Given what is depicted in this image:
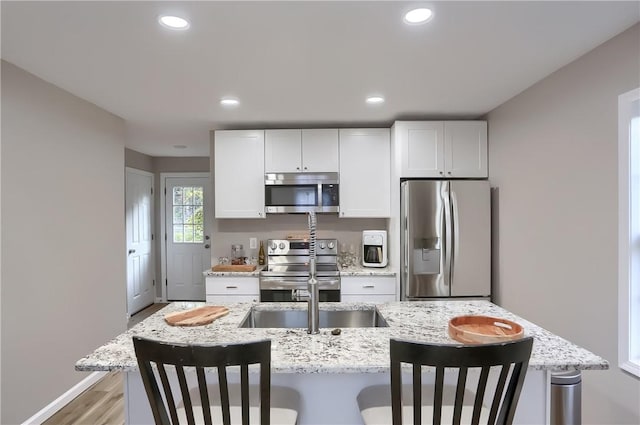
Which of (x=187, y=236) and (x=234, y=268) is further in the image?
(x=187, y=236)

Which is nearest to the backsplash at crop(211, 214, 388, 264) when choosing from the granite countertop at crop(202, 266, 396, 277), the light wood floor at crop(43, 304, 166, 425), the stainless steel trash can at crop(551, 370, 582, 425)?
the granite countertop at crop(202, 266, 396, 277)

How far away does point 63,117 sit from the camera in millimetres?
2746

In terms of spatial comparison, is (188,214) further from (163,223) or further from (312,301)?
(312,301)

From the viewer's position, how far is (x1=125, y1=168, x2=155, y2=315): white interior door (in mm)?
5164

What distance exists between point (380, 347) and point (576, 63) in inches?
85.8

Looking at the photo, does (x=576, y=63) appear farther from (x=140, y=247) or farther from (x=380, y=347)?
(x=140, y=247)

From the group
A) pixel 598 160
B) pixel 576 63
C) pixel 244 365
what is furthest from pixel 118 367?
pixel 576 63

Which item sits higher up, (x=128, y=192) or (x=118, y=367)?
(x=128, y=192)

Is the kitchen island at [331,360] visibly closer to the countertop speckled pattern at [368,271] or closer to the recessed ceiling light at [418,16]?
the recessed ceiling light at [418,16]

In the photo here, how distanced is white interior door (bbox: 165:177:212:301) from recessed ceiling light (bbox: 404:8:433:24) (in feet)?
15.5

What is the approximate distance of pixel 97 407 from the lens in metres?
2.73

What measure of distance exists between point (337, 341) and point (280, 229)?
8.81ft

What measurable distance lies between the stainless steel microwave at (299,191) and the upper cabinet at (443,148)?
761mm

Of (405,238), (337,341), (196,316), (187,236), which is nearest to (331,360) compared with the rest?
(337,341)
